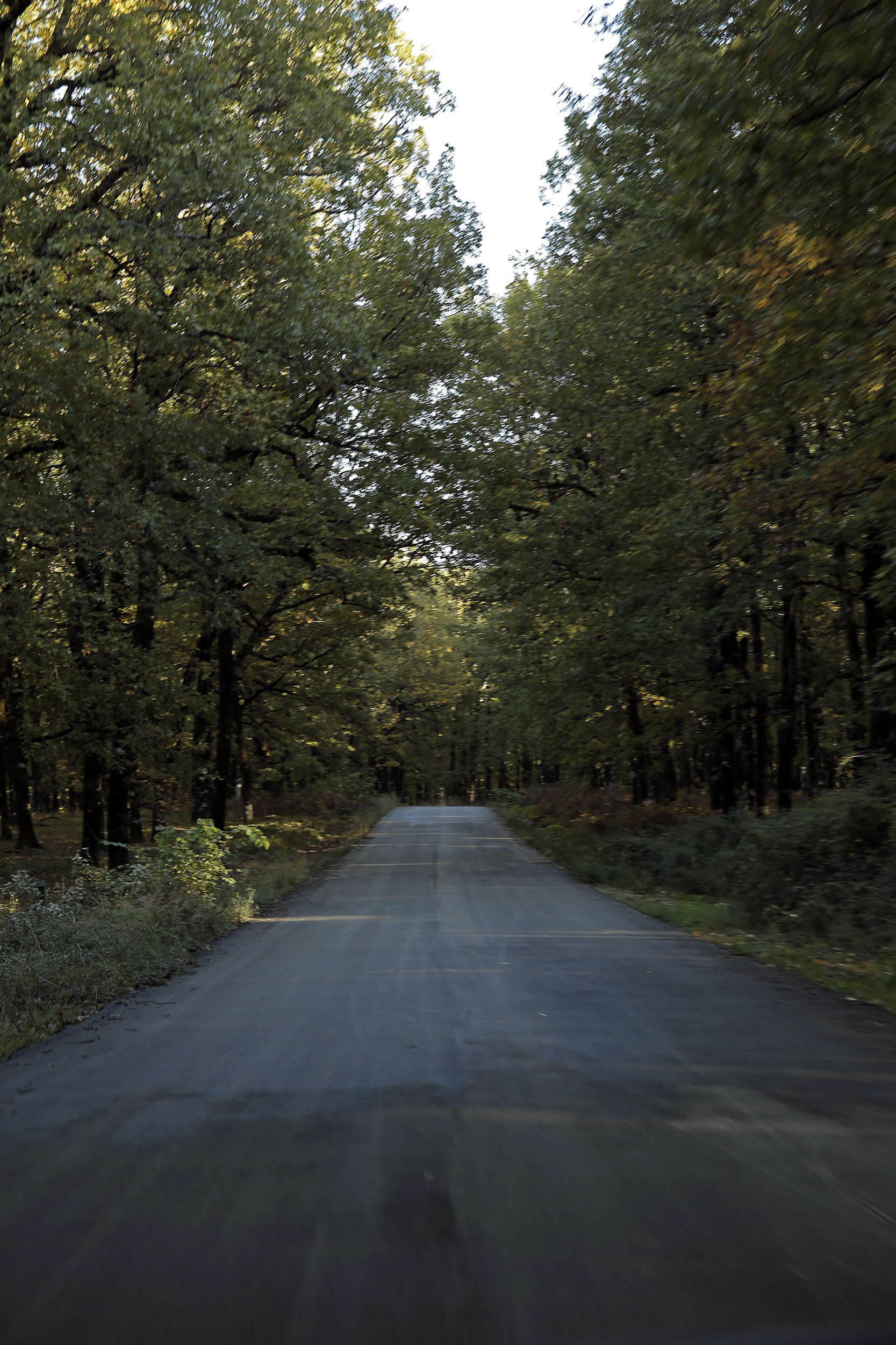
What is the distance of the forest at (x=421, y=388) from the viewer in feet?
29.0

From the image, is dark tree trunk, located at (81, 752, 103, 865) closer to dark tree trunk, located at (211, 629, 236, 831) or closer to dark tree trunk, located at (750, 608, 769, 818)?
dark tree trunk, located at (211, 629, 236, 831)

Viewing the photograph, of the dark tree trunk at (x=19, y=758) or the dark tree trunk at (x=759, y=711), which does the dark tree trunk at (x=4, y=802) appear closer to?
the dark tree trunk at (x=19, y=758)

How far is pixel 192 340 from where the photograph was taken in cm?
1508

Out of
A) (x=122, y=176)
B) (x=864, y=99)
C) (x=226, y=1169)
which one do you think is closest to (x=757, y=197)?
(x=864, y=99)

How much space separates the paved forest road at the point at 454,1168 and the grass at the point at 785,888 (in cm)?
158

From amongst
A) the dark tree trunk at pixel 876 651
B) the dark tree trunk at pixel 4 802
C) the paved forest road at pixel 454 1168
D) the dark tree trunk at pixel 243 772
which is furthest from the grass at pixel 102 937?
the dark tree trunk at pixel 4 802

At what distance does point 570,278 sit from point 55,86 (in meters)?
11.4

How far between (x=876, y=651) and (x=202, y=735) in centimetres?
1632

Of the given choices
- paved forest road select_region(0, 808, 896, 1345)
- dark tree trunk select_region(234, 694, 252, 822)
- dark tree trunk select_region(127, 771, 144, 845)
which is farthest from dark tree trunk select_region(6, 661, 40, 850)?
paved forest road select_region(0, 808, 896, 1345)

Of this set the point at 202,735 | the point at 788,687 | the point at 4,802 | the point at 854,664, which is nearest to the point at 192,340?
the point at 202,735

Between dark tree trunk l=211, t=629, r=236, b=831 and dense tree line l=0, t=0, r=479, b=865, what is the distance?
4.6 inches

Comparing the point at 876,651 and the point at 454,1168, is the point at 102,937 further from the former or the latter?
the point at 876,651

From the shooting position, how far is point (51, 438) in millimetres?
17344

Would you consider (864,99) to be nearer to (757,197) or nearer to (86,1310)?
(757,197)
